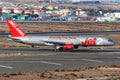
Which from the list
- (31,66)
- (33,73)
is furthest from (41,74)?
(31,66)

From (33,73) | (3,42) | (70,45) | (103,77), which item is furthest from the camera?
(3,42)

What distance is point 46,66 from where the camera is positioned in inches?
1849

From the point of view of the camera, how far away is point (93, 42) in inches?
2970

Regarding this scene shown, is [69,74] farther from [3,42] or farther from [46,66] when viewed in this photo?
[3,42]

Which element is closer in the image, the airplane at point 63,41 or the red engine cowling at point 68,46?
the red engine cowling at point 68,46

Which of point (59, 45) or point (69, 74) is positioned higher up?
point (69, 74)

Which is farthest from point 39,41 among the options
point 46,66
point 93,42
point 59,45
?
point 46,66

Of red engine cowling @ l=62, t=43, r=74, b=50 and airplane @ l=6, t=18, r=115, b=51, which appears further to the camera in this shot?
airplane @ l=6, t=18, r=115, b=51

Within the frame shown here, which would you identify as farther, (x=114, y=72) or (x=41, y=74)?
(x=114, y=72)

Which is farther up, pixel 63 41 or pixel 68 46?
pixel 63 41

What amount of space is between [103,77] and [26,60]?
18.3 m

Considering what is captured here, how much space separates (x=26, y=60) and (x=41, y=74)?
50.8 ft

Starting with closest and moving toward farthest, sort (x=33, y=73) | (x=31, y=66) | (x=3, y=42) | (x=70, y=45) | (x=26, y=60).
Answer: (x=33, y=73) < (x=31, y=66) < (x=26, y=60) < (x=70, y=45) < (x=3, y=42)

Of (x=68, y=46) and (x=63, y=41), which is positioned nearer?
(x=68, y=46)
